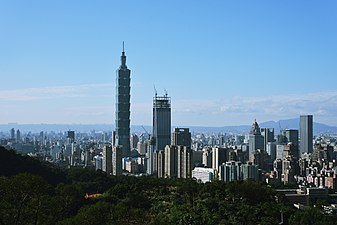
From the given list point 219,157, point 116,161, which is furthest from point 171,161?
point 116,161

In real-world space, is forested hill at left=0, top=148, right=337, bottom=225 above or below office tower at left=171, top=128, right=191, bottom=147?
below

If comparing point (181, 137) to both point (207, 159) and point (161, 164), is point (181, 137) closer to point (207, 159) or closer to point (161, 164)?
point (207, 159)

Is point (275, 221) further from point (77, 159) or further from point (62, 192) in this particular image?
point (77, 159)

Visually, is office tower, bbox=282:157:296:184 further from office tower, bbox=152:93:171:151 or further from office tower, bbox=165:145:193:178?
office tower, bbox=152:93:171:151

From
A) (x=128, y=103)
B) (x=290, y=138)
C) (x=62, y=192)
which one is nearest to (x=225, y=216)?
(x=62, y=192)

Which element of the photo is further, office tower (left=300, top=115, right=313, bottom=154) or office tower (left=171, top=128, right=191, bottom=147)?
office tower (left=300, top=115, right=313, bottom=154)

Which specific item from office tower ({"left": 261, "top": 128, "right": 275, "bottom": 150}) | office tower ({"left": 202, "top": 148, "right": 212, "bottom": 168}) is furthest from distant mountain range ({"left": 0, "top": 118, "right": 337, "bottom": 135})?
office tower ({"left": 202, "top": 148, "right": 212, "bottom": 168})
